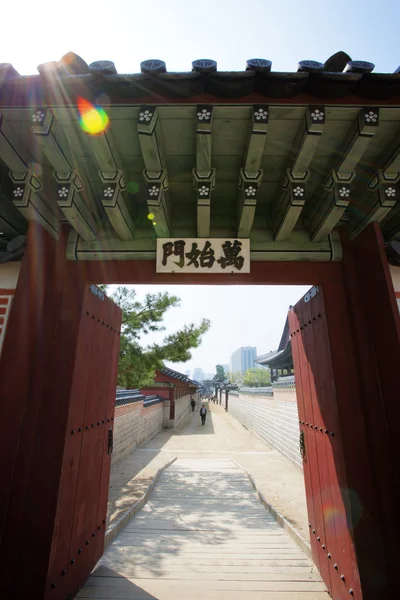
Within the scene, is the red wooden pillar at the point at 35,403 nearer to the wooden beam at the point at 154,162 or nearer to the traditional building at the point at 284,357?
the wooden beam at the point at 154,162

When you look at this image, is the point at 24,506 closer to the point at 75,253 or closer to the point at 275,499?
the point at 75,253

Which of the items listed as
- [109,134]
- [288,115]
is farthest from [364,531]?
[109,134]

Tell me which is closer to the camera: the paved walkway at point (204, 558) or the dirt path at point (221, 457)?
the paved walkway at point (204, 558)

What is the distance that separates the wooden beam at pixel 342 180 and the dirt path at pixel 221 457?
4078 millimetres

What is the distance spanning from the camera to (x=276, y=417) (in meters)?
13.3

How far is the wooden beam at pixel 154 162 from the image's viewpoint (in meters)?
2.10

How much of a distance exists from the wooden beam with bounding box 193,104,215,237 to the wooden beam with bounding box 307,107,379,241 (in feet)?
3.43

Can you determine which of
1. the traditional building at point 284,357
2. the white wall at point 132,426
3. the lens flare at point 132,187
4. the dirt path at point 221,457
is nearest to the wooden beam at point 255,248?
the lens flare at point 132,187

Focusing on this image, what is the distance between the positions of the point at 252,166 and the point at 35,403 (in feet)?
9.36

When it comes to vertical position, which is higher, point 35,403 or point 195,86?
point 195,86

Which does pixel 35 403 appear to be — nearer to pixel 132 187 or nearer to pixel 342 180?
pixel 132 187

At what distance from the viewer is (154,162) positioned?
2.41 meters

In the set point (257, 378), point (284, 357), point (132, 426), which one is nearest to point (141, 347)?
point (132, 426)

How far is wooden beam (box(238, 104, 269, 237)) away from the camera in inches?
81.7
